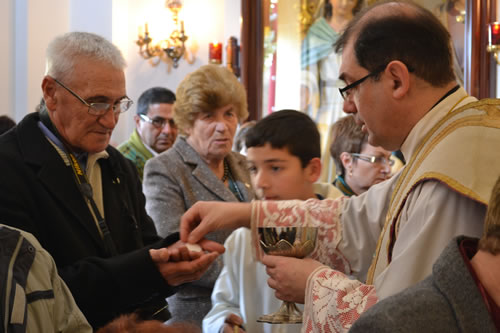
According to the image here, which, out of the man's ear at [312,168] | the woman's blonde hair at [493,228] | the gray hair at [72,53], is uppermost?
the gray hair at [72,53]

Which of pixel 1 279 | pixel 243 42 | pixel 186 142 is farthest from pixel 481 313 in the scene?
pixel 243 42

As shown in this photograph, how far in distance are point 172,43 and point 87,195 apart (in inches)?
261

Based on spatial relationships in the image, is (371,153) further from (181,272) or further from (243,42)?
(243,42)

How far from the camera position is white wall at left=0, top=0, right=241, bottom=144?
26.2 ft

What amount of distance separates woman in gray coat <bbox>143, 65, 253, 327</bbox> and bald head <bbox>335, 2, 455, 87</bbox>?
151 cm

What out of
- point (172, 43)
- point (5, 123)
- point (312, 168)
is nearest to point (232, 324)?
point (312, 168)

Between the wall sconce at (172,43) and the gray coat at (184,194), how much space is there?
532 centimetres

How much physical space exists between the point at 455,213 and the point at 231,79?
2.08m

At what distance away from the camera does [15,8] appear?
8.11 meters

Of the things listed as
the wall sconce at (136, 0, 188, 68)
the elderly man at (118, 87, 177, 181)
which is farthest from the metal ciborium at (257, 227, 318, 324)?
the wall sconce at (136, 0, 188, 68)

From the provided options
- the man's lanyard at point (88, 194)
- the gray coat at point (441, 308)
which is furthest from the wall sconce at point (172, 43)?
the gray coat at point (441, 308)

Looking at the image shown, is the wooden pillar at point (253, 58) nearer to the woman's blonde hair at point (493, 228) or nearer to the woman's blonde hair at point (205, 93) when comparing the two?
the woman's blonde hair at point (205, 93)

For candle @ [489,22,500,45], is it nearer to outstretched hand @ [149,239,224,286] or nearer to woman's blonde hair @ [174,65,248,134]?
woman's blonde hair @ [174,65,248,134]

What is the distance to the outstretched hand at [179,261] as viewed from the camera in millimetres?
2229
